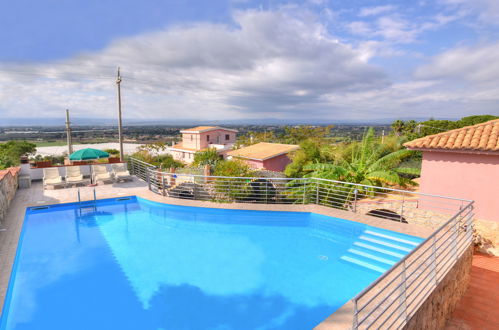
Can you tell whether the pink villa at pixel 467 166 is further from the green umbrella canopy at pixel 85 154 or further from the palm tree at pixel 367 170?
the green umbrella canopy at pixel 85 154

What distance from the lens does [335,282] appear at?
737 centimetres

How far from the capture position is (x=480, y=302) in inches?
262

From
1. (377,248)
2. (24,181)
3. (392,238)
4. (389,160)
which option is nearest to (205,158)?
(24,181)

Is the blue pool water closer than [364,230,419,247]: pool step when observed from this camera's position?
Yes

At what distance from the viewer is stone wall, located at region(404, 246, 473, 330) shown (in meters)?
4.88

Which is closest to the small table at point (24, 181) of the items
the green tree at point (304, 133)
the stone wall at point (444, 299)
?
the stone wall at point (444, 299)

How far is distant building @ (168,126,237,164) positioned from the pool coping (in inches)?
1309

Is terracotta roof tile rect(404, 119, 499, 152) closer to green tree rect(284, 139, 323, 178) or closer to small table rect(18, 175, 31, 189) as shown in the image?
green tree rect(284, 139, 323, 178)

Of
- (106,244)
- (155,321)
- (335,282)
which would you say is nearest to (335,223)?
(335,282)

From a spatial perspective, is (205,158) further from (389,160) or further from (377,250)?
(377,250)

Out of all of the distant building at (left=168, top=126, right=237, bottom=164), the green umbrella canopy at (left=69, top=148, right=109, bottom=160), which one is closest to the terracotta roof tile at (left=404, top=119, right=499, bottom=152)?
the green umbrella canopy at (left=69, top=148, right=109, bottom=160)

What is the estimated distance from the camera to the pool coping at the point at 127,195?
5779 millimetres

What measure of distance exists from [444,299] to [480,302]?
6.09 ft

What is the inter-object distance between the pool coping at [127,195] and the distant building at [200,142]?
109 ft
